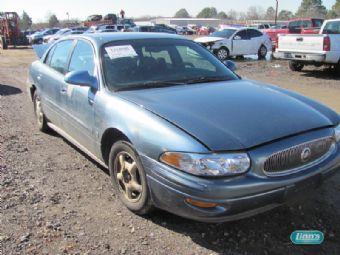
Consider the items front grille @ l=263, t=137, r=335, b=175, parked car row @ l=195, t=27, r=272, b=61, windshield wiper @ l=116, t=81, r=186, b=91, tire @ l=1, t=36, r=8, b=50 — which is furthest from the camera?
tire @ l=1, t=36, r=8, b=50

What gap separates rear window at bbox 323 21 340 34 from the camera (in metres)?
13.2

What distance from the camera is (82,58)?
4.73 meters

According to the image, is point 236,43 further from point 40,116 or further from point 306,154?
point 306,154

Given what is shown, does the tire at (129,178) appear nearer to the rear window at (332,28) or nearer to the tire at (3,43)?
the rear window at (332,28)

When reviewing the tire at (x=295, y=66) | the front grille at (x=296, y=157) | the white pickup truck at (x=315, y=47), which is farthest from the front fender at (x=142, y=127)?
the tire at (x=295, y=66)

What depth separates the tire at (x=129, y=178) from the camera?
3.43 meters

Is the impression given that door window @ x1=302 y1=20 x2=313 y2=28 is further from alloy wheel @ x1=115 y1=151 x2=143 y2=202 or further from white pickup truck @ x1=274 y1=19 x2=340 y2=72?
alloy wheel @ x1=115 y1=151 x2=143 y2=202

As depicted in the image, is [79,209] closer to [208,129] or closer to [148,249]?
[148,249]

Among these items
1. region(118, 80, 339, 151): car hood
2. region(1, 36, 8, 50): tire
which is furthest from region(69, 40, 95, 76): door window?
region(1, 36, 8, 50): tire

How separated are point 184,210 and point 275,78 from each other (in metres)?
10.4

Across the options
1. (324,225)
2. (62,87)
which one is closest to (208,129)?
(324,225)

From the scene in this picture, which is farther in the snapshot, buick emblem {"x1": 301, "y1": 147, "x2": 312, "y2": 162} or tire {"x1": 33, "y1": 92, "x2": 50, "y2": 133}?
tire {"x1": 33, "y1": 92, "x2": 50, "y2": 133}

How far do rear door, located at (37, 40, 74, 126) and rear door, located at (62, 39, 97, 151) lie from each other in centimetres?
22

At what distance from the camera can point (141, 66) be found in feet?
14.1
